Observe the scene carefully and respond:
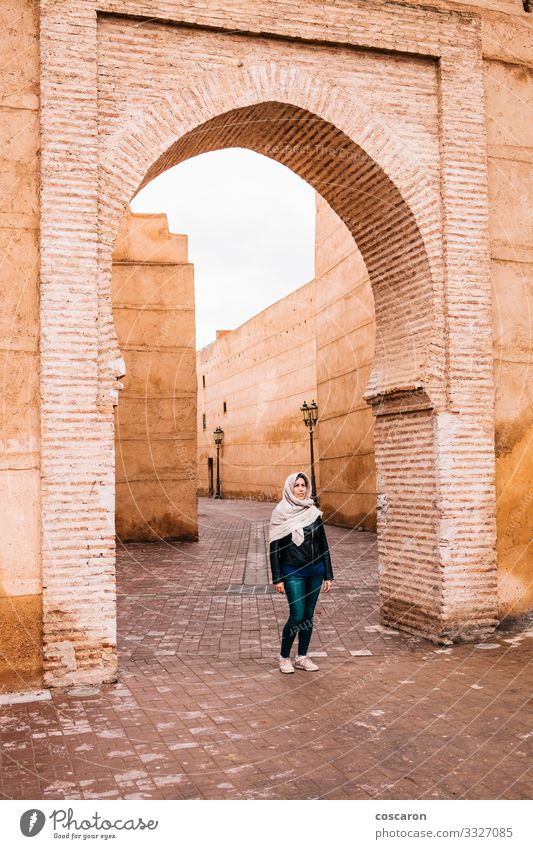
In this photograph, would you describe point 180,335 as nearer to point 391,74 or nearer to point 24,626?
point 391,74

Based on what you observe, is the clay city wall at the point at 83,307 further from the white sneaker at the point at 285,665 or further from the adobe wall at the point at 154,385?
the adobe wall at the point at 154,385

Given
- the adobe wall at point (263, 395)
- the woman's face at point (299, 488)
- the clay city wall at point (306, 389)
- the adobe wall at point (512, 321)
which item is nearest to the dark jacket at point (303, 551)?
the woman's face at point (299, 488)

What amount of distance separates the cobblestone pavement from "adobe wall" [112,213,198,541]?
303 inches

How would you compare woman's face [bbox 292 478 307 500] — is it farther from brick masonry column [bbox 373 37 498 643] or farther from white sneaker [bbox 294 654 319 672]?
brick masonry column [bbox 373 37 498 643]

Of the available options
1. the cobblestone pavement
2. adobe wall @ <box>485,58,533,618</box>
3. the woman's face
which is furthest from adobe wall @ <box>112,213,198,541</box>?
the woman's face

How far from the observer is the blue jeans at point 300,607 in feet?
20.8

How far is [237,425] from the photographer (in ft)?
108

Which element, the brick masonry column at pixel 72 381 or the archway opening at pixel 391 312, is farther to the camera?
the archway opening at pixel 391 312

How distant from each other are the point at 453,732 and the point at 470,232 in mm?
4718

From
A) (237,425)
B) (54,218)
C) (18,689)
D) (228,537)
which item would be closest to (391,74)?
(54,218)

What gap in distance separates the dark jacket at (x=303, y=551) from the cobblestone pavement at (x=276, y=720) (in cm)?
88

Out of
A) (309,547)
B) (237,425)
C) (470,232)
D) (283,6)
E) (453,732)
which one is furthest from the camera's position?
(237,425)

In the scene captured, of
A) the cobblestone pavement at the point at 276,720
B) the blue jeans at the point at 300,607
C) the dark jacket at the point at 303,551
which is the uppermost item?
the dark jacket at the point at 303,551

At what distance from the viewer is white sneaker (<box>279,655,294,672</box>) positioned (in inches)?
249
